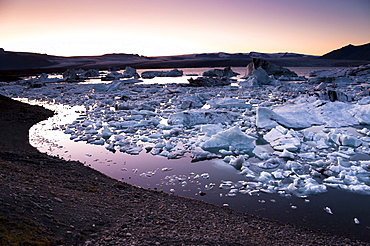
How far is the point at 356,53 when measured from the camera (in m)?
132

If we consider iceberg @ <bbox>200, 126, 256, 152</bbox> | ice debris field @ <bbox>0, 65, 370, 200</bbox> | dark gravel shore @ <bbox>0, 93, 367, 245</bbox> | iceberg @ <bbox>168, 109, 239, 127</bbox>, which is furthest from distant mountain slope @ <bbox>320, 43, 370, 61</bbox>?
dark gravel shore @ <bbox>0, 93, 367, 245</bbox>

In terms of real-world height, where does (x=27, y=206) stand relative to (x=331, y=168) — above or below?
above

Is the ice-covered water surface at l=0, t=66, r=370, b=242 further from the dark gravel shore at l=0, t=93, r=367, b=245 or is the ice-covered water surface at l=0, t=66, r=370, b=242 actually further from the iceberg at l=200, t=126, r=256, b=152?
the dark gravel shore at l=0, t=93, r=367, b=245

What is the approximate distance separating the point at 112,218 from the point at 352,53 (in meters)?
162

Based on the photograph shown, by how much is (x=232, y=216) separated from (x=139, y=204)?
4.41 feet

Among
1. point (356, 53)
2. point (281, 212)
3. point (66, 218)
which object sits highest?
point (356, 53)

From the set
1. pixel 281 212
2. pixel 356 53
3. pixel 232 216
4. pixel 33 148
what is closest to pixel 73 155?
pixel 33 148

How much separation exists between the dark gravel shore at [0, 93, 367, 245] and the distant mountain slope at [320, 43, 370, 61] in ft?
476

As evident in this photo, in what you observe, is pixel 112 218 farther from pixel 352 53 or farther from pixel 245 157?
pixel 352 53

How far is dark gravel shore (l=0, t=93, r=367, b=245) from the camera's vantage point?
268cm

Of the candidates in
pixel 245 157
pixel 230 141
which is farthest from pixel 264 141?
pixel 245 157

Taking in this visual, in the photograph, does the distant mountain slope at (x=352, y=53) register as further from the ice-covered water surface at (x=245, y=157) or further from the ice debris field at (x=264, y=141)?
the ice-covered water surface at (x=245, y=157)

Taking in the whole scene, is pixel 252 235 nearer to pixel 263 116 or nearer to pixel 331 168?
pixel 331 168

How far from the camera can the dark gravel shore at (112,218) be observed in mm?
2680
